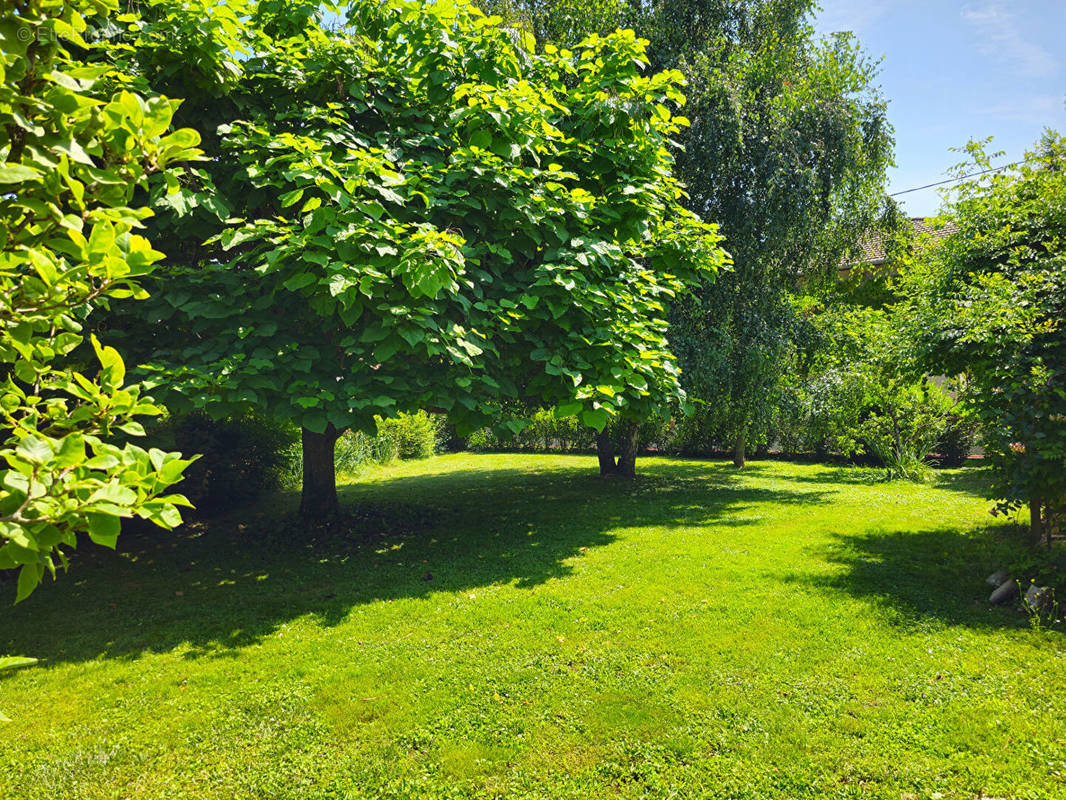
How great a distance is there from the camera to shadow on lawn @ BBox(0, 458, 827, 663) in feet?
18.9

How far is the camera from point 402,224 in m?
6.49

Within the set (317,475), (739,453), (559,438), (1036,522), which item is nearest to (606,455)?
(739,453)

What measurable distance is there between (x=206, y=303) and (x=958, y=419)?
17.3 metres

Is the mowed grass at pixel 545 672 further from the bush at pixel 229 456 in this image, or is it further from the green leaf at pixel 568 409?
the bush at pixel 229 456

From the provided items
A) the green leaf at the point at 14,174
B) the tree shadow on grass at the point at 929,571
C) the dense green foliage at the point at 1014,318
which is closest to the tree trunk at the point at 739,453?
the tree shadow on grass at the point at 929,571

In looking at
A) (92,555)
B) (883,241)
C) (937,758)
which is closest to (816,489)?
(883,241)

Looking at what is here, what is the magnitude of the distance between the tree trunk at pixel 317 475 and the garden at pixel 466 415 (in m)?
0.07

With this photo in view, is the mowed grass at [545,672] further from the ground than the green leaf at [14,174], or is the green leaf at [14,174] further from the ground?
the green leaf at [14,174]

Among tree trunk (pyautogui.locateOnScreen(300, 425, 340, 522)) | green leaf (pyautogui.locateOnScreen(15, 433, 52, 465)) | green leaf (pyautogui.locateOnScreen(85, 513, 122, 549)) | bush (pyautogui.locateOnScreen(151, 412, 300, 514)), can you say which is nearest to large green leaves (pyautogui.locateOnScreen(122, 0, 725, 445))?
tree trunk (pyautogui.locateOnScreen(300, 425, 340, 522))

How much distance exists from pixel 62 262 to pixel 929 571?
8.08 m

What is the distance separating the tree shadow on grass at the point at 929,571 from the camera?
5.45 metres

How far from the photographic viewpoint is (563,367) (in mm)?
6965

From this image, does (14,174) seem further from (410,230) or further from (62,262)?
(410,230)

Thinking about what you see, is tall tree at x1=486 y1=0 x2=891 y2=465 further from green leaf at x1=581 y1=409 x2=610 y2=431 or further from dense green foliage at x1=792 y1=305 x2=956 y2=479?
green leaf at x1=581 y1=409 x2=610 y2=431
